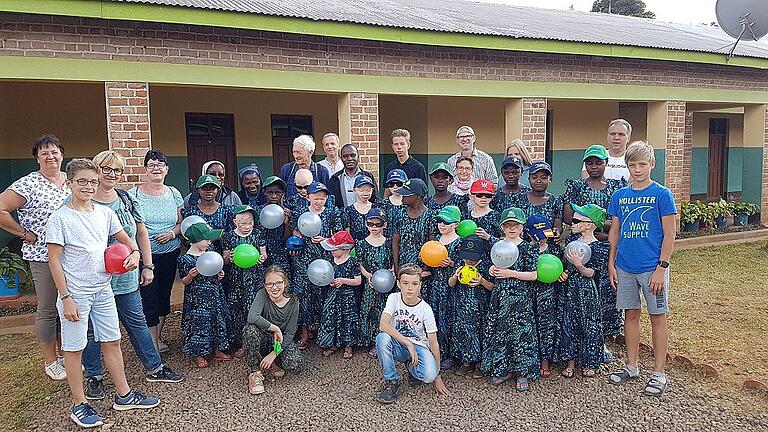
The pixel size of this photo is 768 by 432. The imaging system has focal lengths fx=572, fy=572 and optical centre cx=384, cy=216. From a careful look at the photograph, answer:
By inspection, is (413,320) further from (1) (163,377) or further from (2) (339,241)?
(1) (163,377)

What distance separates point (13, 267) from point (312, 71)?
3938mm

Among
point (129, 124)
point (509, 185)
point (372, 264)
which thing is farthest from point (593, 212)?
point (129, 124)

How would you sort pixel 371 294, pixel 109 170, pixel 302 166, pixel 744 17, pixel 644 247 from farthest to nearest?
pixel 744 17 < pixel 302 166 < pixel 371 294 < pixel 644 247 < pixel 109 170

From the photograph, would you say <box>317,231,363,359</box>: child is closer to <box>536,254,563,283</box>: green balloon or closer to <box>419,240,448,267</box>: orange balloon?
<box>419,240,448,267</box>: orange balloon

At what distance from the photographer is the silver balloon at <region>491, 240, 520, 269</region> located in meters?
3.91

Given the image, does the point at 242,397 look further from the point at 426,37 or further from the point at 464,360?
the point at 426,37

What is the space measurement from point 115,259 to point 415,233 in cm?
208

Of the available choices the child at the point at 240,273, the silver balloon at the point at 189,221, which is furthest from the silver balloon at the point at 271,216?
the silver balloon at the point at 189,221

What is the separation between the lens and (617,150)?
4645mm

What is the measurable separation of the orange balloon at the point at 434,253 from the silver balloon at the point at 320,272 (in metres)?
0.78

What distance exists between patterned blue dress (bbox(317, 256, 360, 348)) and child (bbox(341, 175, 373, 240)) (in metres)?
0.46

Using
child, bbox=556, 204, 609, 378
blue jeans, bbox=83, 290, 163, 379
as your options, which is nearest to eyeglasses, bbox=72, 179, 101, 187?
blue jeans, bbox=83, 290, 163, 379

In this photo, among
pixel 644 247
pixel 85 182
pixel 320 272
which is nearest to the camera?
pixel 85 182

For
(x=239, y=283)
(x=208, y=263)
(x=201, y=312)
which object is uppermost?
(x=208, y=263)
